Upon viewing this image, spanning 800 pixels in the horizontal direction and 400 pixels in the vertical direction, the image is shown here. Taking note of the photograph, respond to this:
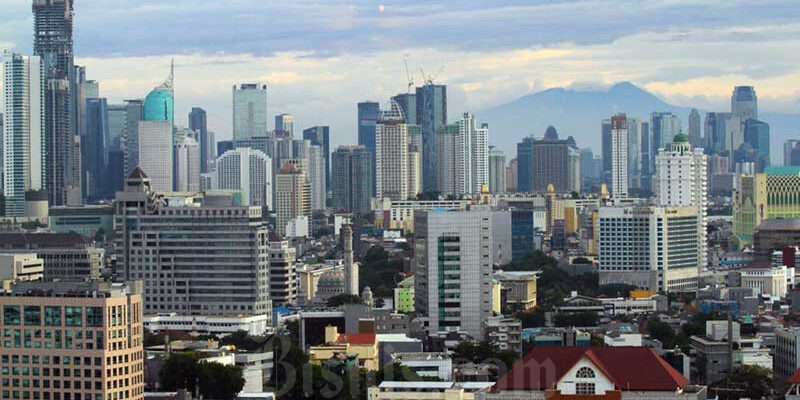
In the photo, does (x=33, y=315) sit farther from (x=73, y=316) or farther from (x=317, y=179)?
(x=317, y=179)

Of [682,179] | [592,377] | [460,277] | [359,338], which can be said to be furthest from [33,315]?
[682,179]

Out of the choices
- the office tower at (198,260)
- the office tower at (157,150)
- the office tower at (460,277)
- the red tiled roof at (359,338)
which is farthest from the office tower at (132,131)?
the red tiled roof at (359,338)

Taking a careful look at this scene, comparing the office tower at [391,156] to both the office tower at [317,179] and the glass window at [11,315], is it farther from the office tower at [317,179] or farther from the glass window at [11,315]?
the glass window at [11,315]

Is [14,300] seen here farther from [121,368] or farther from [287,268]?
[287,268]

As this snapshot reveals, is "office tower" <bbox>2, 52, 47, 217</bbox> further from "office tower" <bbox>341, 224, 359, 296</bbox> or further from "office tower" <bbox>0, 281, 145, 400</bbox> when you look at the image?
"office tower" <bbox>0, 281, 145, 400</bbox>

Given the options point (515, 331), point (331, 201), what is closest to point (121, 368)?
point (515, 331)

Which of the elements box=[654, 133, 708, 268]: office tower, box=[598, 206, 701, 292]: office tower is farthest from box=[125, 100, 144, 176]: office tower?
box=[598, 206, 701, 292]: office tower
